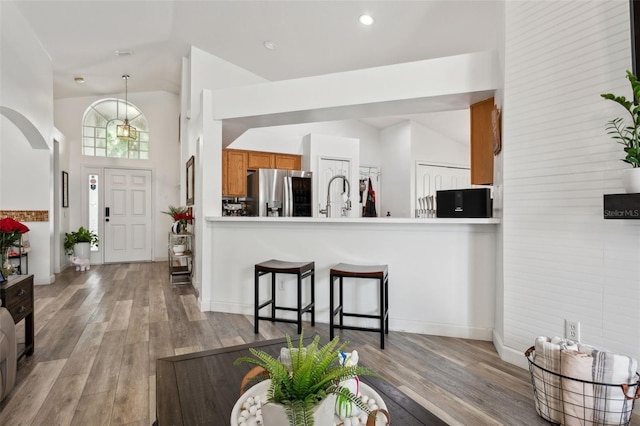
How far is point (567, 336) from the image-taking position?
85.6 inches

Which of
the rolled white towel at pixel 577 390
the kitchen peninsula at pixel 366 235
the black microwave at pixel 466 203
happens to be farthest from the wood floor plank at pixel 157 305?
the rolled white towel at pixel 577 390

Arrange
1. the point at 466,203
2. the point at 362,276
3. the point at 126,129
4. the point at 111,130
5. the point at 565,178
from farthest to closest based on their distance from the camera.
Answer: the point at 111,130, the point at 126,129, the point at 466,203, the point at 362,276, the point at 565,178

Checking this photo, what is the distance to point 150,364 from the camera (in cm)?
249

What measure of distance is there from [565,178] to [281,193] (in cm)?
453

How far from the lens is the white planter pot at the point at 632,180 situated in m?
1.66

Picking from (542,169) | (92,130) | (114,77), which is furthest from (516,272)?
(92,130)

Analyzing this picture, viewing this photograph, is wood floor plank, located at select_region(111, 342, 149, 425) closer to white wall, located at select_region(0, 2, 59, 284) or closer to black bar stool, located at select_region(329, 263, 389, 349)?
black bar stool, located at select_region(329, 263, 389, 349)

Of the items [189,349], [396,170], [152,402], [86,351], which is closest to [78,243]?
[86,351]

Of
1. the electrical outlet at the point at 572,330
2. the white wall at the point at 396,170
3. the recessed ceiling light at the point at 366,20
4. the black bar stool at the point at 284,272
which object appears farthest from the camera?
the white wall at the point at 396,170

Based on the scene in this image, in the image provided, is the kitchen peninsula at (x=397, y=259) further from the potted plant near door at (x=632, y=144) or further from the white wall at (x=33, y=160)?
the white wall at (x=33, y=160)

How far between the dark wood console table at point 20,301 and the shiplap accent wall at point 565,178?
3.40 metres

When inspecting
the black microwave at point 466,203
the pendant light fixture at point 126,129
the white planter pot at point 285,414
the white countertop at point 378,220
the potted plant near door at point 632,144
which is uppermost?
the pendant light fixture at point 126,129

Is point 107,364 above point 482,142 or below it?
below

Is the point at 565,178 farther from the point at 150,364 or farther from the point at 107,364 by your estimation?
the point at 107,364
